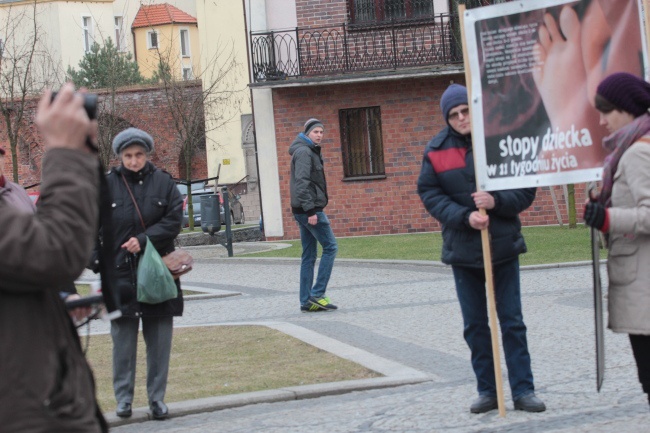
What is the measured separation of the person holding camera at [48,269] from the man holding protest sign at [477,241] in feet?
13.0

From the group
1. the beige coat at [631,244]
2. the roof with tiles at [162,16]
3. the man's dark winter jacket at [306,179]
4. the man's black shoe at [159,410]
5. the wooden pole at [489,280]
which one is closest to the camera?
the beige coat at [631,244]

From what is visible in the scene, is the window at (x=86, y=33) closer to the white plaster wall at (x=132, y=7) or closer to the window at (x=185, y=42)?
the white plaster wall at (x=132, y=7)

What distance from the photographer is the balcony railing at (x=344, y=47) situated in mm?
26625

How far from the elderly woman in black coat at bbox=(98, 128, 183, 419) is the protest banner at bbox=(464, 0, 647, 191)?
2.17 meters

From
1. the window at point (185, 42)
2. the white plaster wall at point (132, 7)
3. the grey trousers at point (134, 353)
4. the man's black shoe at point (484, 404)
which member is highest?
the white plaster wall at point (132, 7)

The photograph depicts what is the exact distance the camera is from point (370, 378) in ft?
27.4

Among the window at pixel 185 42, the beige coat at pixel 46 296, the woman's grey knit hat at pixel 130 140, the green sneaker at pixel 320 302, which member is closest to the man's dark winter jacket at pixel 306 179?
the green sneaker at pixel 320 302

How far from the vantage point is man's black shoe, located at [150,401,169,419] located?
7.61m

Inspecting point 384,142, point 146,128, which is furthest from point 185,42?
point 384,142

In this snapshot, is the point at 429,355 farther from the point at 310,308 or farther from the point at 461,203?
the point at 310,308

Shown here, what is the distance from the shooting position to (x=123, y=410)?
764cm

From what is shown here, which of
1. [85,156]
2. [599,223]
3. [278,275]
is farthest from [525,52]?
[278,275]

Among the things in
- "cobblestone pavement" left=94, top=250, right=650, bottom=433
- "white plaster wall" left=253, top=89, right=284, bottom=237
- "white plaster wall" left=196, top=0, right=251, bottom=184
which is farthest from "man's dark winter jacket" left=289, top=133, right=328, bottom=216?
"white plaster wall" left=196, top=0, right=251, bottom=184

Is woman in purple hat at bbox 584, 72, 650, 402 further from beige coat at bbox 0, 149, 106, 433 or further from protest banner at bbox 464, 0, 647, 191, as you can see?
beige coat at bbox 0, 149, 106, 433
